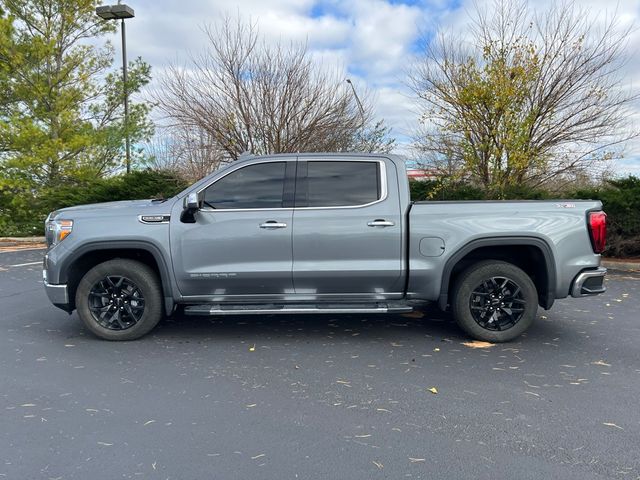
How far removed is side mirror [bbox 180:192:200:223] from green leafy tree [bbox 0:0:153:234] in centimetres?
1309

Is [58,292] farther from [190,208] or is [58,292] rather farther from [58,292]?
[190,208]

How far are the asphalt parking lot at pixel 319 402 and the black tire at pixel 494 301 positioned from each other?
205 millimetres

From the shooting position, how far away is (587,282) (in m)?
4.73

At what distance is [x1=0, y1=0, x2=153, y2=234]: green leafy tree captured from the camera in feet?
51.2

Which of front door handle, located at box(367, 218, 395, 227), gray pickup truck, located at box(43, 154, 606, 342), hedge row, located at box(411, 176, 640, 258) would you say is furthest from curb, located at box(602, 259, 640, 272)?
front door handle, located at box(367, 218, 395, 227)

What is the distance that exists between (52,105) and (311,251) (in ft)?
49.8

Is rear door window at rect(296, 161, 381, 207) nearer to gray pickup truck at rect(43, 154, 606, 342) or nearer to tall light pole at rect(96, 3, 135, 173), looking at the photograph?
gray pickup truck at rect(43, 154, 606, 342)

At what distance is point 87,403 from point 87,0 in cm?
1687

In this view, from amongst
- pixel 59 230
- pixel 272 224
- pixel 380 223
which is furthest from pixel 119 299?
pixel 380 223

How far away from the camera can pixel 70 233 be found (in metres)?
4.74

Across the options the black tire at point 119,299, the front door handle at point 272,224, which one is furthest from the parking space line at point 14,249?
the front door handle at point 272,224

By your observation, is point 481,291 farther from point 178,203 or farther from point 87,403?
point 87,403

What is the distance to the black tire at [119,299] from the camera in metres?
4.80

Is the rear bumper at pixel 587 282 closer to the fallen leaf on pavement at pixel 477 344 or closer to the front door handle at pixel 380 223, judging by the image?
the fallen leaf on pavement at pixel 477 344
